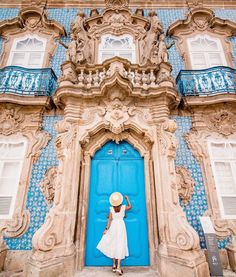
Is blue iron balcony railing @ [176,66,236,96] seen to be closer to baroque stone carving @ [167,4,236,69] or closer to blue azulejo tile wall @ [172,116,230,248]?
blue azulejo tile wall @ [172,116,230,248]

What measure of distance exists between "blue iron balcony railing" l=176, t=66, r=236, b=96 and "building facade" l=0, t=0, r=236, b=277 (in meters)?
0.03

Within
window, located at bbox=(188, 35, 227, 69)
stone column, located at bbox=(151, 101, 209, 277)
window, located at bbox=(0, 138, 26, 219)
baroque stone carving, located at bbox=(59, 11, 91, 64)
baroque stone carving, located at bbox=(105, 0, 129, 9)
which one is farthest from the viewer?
baroque stone carving, located at bbox=(105, 0, 129, 9)

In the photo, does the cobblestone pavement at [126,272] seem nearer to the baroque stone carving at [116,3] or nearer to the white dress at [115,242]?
the white dress at [115,242]

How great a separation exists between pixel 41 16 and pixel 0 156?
585 cm

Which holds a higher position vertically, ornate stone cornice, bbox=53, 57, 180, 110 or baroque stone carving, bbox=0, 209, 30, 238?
ornate stone cornice, bbox=53, 57, 180, 110

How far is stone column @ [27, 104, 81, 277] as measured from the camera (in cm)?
321

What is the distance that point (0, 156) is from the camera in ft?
16.5

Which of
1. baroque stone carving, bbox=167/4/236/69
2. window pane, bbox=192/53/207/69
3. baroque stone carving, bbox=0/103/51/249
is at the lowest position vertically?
baroque stone carving, bbox=0/103/51/249

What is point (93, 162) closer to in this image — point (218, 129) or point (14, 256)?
point (14, 256)

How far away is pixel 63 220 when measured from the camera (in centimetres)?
373

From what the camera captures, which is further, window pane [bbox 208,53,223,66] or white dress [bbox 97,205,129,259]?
window pane [bbox 208,53,223,66]

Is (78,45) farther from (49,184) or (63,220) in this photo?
(63,220)

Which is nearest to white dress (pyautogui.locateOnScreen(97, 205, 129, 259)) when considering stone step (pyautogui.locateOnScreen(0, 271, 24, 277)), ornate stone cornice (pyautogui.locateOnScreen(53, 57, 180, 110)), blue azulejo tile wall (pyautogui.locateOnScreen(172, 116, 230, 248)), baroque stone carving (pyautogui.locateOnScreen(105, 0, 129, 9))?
stone step (pyautogui.locateOnScreen(0, 271, 24, 277))

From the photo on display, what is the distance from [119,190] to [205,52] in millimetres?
5994
